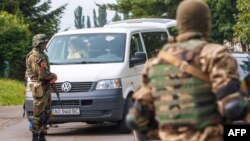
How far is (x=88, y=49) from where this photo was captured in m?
13.1

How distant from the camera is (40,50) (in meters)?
11.0

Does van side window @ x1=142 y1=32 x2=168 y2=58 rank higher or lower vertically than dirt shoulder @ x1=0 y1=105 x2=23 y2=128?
higher

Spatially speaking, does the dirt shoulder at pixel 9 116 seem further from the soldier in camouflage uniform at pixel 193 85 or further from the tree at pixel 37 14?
the tree at pixel 37 14

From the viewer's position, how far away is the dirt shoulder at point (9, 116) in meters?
16.1

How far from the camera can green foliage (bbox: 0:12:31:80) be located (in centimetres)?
3619

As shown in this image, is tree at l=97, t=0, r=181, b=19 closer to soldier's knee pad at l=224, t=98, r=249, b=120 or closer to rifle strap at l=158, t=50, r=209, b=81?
rifle strap at l=158, t=50, r=209, b=81

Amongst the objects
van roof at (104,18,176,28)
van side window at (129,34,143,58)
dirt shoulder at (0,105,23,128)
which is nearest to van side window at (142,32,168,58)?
van side window at (129,34,143,58)

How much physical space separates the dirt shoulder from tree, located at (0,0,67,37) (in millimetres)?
22258

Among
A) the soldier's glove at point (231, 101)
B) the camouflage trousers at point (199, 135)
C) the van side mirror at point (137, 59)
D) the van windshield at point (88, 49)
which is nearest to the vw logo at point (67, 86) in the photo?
the van windshield at point (88, 49)

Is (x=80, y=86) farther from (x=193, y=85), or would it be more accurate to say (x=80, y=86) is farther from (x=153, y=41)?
(x=193, y=85)

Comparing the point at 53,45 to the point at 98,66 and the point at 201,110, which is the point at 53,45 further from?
the point at 201,110

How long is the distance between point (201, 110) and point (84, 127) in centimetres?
1024

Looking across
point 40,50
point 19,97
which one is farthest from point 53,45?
point 19,97

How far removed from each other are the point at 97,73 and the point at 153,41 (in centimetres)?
218
